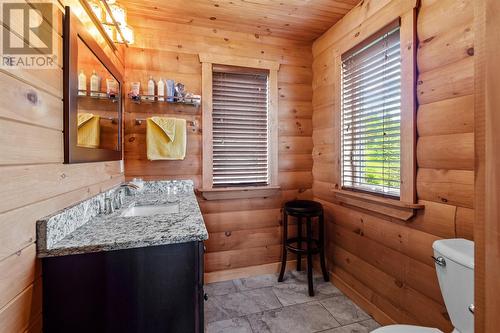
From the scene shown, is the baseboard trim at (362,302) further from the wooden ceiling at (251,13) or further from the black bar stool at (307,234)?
the wooden ceiling at (251,13)

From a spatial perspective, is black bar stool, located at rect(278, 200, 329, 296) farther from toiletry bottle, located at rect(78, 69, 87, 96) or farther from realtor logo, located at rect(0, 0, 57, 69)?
realtor logo, located at rect(0, 0, 57, 69)

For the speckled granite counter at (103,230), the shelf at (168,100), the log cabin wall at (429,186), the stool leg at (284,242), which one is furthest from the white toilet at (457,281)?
the shelf at (168,100)

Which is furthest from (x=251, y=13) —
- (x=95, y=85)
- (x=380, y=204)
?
(x=380, y=204)

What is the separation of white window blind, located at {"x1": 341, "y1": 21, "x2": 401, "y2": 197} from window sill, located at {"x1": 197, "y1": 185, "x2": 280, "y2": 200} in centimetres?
73

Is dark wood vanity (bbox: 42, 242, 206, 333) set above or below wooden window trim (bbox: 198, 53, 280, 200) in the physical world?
below

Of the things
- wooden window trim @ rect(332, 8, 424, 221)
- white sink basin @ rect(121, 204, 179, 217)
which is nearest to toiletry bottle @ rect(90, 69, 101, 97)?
white sink basin @ rect(121, 204, 179, 217)

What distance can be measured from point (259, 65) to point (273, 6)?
54 cm

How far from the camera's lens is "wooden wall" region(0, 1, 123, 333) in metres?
0.75

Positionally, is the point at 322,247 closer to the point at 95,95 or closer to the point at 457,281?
the point at 457,281

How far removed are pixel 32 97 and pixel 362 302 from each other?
242 cm

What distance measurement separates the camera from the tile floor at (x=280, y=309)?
174cm

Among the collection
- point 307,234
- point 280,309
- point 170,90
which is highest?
point 170,90

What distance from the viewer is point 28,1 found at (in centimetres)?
85

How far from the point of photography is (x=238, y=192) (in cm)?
242
